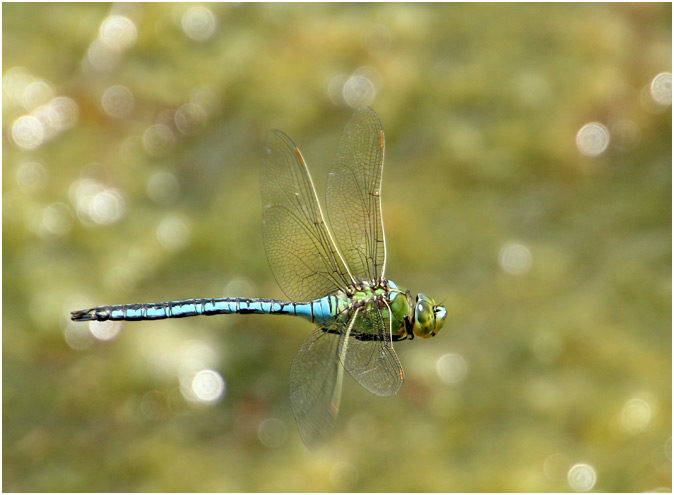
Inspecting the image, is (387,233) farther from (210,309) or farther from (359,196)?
(210,309)

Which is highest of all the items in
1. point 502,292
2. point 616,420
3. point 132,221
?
point 132,221

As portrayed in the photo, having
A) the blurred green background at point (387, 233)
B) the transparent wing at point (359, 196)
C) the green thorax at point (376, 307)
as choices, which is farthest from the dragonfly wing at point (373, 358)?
the blurred green background at point (387, 233)

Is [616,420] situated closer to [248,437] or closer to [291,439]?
[291,439]

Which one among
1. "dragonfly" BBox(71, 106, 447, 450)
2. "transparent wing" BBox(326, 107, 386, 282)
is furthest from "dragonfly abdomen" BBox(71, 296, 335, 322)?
"transparent wing" BBox(326, 107, 386, 282)

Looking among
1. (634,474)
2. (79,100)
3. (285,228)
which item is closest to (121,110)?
(79,100)

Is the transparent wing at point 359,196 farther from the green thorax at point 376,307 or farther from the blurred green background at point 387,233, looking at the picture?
the blurred green background at point 387,233

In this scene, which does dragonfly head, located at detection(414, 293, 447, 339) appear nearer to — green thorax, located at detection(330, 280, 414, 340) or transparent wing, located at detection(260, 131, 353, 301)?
green thorax, located at detection(330, 280, 414, 340)

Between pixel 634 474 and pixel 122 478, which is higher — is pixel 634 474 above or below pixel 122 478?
below
